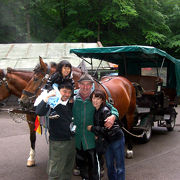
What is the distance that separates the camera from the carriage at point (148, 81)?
242 inches

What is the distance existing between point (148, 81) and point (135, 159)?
2.84m

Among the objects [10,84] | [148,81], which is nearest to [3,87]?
[10,84]

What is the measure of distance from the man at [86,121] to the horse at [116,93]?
710 mm

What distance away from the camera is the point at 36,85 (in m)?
3.74

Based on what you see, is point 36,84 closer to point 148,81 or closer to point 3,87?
point 3,87

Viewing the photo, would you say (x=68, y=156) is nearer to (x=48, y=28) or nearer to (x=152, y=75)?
(x=152, y=75)

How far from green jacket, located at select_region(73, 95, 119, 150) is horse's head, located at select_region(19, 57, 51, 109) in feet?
3.14

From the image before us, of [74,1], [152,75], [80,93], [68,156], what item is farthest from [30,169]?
[74,1]

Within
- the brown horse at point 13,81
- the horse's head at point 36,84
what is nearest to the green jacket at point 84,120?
the horse's head at point 36,84

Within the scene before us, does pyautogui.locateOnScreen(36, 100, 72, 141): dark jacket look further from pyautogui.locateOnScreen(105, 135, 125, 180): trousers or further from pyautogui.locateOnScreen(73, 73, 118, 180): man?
pyautogui.locateOnScreen(105, 135, 125, 180): trousers

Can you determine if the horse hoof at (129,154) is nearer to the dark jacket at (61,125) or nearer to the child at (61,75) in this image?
the dark jacket at (61,125)

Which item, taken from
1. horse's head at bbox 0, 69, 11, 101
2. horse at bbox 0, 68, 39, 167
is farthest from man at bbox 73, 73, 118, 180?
horse's head at bbox 0, 69, 11, 101

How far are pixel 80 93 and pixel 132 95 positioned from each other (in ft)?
8.83

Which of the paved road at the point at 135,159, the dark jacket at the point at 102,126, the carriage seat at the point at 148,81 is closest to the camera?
the dark jacket at the point at 102,126
